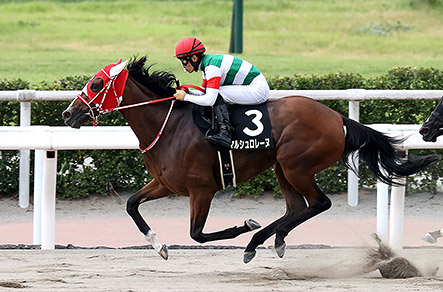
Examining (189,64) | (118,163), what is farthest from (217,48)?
(189,64)

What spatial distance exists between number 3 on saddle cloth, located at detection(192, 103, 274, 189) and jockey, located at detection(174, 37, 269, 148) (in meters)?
0.07

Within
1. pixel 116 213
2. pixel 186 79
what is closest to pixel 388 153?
pixel 116 213

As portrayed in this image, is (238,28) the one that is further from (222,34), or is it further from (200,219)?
(200,219)

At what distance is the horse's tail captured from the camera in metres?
5.66

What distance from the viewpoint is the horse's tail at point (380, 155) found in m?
5.66

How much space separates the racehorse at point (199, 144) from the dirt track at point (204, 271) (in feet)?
0.73

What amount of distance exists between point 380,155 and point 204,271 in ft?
4.65

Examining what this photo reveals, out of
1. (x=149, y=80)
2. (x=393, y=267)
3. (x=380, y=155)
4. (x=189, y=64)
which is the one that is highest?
(x=189, y=64)

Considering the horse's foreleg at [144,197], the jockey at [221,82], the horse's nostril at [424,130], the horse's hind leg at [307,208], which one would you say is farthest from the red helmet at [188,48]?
the horse's nostril at [424,130]

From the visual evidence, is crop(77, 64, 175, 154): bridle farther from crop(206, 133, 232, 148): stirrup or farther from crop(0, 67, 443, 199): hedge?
crop(0, 67, 443, 199): hedge

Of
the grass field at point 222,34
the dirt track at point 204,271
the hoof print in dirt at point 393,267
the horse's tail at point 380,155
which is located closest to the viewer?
the dirt track at point 204,271

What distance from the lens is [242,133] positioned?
5.43 metres

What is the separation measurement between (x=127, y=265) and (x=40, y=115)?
108 inches

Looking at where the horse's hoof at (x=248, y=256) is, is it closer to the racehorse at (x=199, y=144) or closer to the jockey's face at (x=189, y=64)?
the racehorse at (x=199, y=144)
